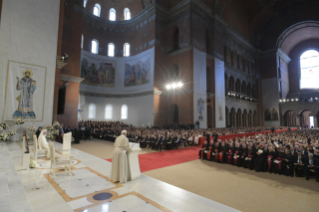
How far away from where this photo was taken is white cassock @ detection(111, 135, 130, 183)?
515 cm

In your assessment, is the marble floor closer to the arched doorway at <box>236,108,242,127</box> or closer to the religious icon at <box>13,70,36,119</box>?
the religious icon at <box>13,70,36,119</box>

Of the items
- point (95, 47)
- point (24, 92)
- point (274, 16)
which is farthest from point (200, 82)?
point (274, 16)

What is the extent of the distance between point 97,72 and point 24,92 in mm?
17394

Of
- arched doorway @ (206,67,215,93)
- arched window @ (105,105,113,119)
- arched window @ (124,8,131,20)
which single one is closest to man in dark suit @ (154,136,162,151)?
arched doorway @ (206,67,215,93)

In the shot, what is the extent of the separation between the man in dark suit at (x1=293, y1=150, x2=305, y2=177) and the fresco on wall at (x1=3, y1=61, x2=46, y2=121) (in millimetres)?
14151

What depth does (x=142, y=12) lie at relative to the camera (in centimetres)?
2670

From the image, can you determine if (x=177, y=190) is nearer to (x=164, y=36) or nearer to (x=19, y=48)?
(x=19, y=48)

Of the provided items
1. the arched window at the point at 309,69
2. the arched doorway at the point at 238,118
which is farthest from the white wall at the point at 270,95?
the arched window at the point at 309,69

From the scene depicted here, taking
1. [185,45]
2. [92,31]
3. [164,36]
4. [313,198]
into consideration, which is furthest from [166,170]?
[92,31]

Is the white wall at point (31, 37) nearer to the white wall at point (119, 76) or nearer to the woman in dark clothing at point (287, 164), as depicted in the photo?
the woman in dark clothing at point (287, 164)

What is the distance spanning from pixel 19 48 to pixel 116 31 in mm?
20623

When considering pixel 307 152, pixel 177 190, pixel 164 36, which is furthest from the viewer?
pixel 164 36

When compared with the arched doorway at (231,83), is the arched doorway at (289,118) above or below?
below

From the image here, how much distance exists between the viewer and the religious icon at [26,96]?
37.5 feet
